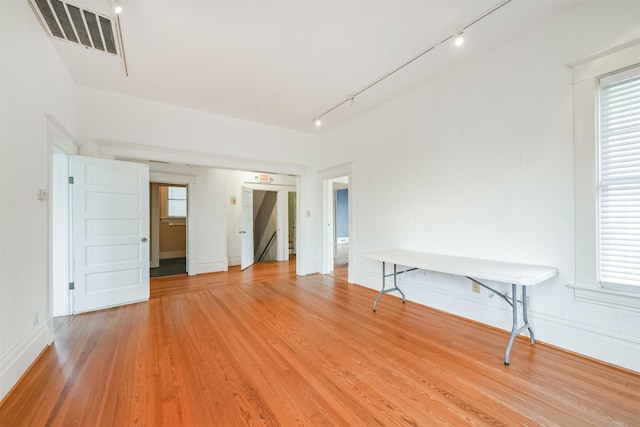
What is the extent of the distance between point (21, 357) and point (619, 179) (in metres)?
4.92

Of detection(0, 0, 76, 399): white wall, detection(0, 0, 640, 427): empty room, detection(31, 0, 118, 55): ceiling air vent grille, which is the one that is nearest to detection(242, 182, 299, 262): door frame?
detection(0, 0, 640, 427): empty room

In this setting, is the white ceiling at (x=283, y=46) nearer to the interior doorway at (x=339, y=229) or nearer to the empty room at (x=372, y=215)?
the empty room at (x=372, y=215)

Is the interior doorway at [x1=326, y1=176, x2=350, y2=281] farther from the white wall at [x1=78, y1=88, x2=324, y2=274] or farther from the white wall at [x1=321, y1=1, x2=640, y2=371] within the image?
the white wall at [x1=321, y1=1, x2=640, y2=371]

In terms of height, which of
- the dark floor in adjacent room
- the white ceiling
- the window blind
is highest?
the white ceiling

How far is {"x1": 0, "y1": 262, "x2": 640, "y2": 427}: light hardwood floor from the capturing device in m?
1.58

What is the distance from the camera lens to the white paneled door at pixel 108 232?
333 cm

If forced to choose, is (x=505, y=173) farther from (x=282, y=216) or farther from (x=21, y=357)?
(x=282, y=216)

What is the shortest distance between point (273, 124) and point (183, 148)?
1.70 m

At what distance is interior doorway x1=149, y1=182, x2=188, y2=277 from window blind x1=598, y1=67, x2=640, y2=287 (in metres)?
7.75

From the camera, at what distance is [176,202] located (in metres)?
8.08

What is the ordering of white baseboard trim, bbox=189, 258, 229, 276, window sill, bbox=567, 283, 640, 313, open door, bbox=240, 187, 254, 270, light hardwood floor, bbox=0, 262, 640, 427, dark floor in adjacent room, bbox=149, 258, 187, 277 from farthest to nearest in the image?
open door, bbox=240, 187, 254, 270
dark floor in adjacent room, bbox=149, 258, 187, 277
white baseboard trim, bbox=189, 258, 229, 276
window sill, bbox=567, 283, 640, 313
light hardwood floor, bbox=0, 262, 640, 427

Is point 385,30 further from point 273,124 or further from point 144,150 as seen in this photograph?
point 144,150

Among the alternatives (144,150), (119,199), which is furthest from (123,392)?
(144,150)

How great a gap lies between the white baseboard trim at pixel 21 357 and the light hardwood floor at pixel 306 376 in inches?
3.0
